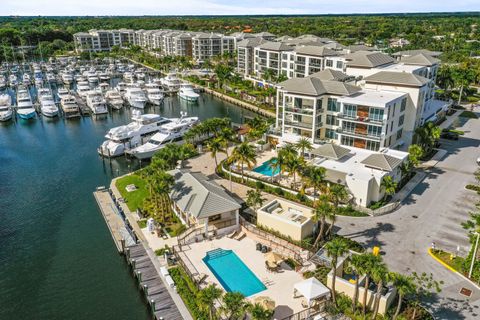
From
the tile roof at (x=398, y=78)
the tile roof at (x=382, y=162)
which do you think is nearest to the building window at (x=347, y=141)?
the tile roof at (x=382, y=162)

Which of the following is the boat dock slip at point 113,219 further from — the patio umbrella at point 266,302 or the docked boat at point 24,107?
the docked boat at point 24,107

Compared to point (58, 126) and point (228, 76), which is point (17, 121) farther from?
point (228, 76)

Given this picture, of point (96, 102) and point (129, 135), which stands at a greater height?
point (96, 102)

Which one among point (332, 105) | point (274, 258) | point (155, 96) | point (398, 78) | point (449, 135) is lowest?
point (274, 258)

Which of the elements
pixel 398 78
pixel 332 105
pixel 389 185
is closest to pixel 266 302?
pixel 389 185

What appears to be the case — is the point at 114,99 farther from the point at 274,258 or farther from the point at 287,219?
the point at 274,258

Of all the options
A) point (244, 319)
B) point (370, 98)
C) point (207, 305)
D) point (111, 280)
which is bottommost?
point (111, 280)

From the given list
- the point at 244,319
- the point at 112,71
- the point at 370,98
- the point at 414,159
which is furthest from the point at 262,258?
the point at 112,71
